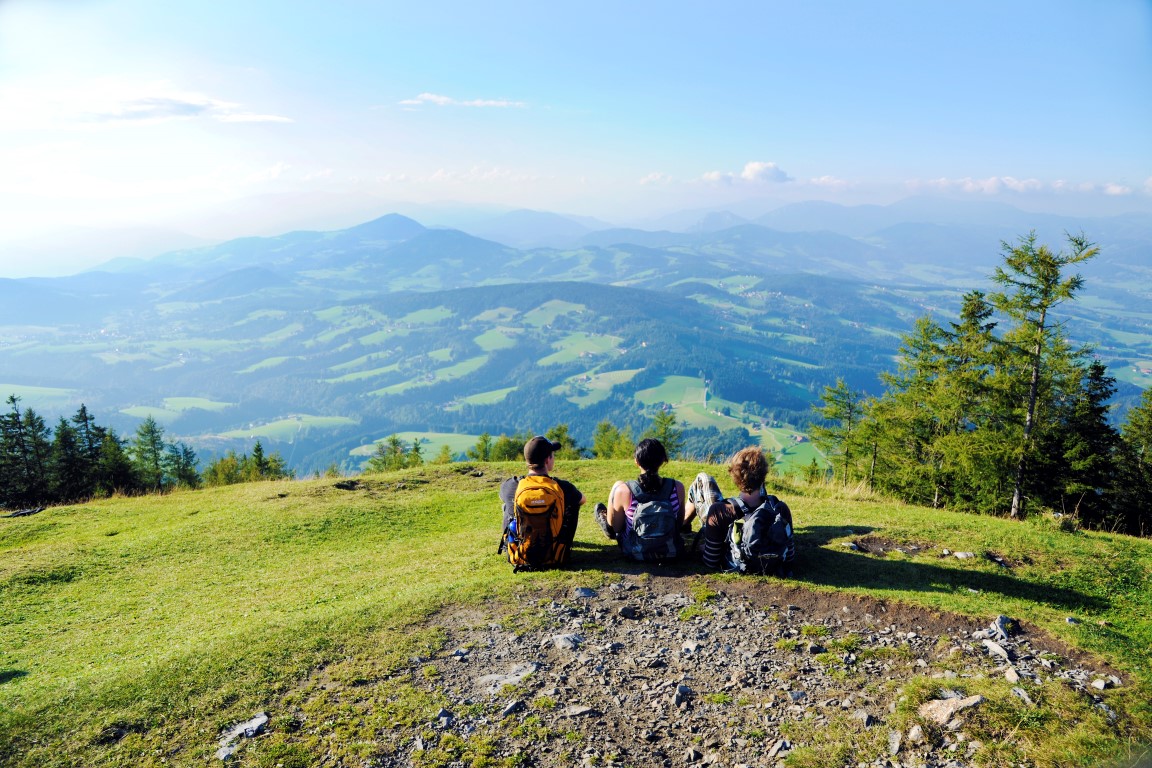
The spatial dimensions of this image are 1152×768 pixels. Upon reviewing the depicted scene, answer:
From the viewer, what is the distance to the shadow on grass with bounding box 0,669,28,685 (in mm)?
7738

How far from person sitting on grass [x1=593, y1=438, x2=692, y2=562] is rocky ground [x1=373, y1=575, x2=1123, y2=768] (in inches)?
47.0

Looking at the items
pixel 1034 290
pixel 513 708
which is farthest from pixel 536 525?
pixel 1034 290

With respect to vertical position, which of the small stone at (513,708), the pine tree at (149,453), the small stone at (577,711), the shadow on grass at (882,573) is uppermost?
the small stone at (577,711)

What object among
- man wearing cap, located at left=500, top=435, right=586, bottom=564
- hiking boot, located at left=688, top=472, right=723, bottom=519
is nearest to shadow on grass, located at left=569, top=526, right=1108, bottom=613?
man wearing cap, located at left=500, top=435, right=586, bottom=564

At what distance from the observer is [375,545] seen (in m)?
14.4

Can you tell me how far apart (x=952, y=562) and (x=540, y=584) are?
22.5 feet

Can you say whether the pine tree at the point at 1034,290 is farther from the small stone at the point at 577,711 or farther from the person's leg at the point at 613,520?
the small stone at the point at 577,711

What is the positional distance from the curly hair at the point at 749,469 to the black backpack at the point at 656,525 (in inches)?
43.5

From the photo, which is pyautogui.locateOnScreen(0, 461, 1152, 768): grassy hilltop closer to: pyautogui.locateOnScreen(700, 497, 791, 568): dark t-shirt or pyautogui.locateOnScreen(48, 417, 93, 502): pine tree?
pyautogui.locateOnScreen(700, 497, 791, 568): dark t-shirt

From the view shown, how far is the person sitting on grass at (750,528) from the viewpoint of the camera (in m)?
8.53

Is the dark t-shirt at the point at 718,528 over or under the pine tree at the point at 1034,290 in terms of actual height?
under

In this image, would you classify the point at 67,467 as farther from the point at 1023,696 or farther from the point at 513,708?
the point at 1023,696

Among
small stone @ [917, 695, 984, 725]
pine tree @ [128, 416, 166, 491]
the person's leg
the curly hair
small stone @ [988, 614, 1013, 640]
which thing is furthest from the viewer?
pine tree @ [128, 416, 166, 491]

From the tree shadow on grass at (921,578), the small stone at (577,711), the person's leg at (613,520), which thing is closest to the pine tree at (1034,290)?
the tree shadow on grass at (921,578)
